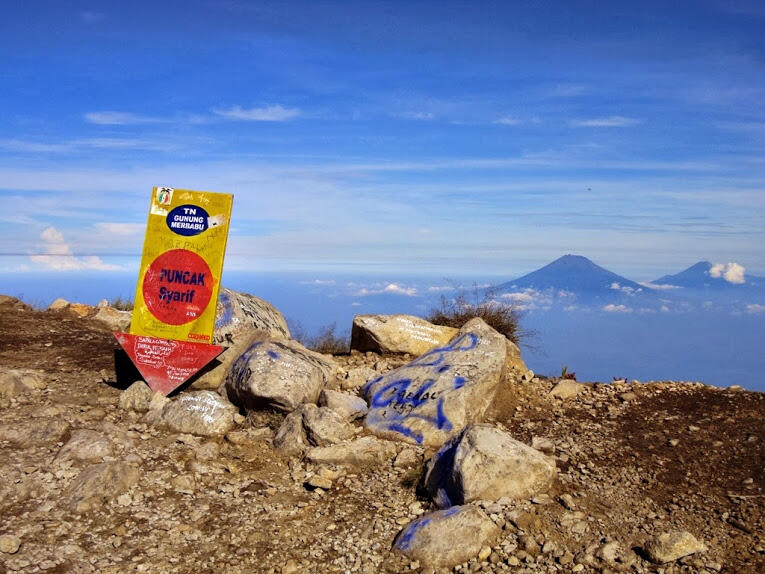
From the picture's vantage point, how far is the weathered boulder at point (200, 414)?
727 cm

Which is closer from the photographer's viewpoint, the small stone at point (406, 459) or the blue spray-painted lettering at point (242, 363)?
the small stone at point (406, 459)

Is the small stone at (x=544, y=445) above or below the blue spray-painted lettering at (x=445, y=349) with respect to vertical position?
below

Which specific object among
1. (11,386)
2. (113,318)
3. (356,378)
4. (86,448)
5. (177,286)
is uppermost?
(177,286)

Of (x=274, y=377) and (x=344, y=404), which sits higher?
(x=274, y=377)

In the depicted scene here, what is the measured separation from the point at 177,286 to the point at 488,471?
4588 mm

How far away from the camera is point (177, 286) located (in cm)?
845

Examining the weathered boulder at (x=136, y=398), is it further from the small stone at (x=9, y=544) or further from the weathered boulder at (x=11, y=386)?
the small stone at (x=9, y=544)

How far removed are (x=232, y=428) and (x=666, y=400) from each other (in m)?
5.01

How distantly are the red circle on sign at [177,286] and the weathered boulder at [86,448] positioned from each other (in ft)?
6.59

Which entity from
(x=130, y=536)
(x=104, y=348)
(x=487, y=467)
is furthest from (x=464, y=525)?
(x=104, y=348)

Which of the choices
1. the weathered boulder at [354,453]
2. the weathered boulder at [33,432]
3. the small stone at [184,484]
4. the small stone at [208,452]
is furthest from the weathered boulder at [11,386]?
the weathered boulder at [354,453]

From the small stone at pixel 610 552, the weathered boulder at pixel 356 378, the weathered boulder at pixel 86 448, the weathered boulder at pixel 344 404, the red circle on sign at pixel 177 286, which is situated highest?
the red circle on sign at pixel 177 286

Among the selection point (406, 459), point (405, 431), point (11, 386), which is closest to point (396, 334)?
point (405, 431)

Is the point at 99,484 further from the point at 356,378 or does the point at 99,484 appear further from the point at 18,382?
the point at 356,378
